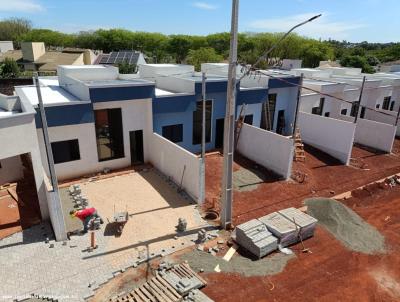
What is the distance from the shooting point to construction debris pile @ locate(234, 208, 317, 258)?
38.1ft

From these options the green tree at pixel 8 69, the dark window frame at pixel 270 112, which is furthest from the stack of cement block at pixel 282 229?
the green tree at pixel 8 69

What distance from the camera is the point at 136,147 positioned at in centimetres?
1964

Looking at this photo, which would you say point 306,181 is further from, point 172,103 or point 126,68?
point 126,68

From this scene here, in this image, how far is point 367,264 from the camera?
1139cm

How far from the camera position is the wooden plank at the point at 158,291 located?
30.4 feet

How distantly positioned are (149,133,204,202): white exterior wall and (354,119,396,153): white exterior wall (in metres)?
18.4

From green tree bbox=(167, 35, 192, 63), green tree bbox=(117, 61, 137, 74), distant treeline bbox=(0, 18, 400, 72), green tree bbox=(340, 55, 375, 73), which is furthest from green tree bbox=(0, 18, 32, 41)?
green tree bbox=(340, 55, 375, 73)

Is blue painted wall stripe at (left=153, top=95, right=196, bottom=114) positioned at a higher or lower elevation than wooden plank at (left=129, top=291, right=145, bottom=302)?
higher

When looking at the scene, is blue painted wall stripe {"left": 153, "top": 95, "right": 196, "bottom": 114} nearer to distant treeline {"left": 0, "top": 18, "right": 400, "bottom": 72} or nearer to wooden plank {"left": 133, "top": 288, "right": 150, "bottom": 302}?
wooden plank {"left": 133, "top": 288, "right": 150, "bottom": 302}

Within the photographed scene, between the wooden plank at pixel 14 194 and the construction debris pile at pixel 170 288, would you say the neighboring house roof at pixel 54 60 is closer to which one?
the wooden plank at pixel 14 194

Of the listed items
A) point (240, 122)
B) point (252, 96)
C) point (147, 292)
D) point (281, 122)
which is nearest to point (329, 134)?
point (281, 122)

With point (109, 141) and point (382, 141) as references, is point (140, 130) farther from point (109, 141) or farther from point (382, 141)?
point (382, 141)

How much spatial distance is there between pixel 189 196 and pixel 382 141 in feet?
61.2

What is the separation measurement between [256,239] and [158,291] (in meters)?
4.32
